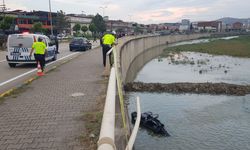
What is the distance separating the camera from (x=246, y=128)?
11.5m

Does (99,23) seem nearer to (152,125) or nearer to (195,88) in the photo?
(195,88)

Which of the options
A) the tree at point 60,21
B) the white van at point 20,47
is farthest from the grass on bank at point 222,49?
the white van at point 20,47

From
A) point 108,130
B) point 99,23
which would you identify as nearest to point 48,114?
point 108,130

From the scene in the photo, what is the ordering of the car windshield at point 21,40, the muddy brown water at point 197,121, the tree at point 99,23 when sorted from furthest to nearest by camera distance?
the tree at point 99,23 < the car windshield at point 21,40 < the muddy brown water at point 197,121

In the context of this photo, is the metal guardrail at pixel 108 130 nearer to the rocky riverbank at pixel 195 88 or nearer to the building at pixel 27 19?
the rocky riverbank at pixel 195 88

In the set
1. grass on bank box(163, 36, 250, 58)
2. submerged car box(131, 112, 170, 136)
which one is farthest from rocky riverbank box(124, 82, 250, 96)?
grass on bank box(163, 36, 250, 58)

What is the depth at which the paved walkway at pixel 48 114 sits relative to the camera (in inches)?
205

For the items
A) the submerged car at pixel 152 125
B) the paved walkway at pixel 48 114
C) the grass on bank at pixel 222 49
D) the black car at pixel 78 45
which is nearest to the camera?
the paved walkway at pixel 48 114

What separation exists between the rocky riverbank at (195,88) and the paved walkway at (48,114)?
7215mm

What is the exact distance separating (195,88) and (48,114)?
12609 millimetres

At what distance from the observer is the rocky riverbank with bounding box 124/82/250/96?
1752cm

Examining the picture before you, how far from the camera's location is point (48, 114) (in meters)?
6.96

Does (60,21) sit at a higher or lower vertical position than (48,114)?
higher

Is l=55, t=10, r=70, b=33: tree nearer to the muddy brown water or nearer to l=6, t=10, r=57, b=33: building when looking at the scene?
l=6, t=10, r=57, b=33: building
